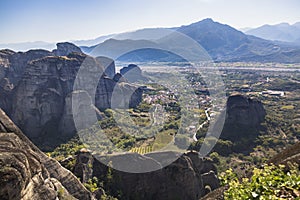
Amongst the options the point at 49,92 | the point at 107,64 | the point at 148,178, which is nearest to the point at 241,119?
the point at 148,178

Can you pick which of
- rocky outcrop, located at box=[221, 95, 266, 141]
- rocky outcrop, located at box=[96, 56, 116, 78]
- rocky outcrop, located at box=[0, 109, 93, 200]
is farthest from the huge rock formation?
rocky outcrop, located at box=[96, 56, 116, 78]

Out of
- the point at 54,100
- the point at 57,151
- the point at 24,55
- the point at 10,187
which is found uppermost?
the point at 24,55

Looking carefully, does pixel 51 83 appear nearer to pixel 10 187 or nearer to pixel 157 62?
pixel 10 187

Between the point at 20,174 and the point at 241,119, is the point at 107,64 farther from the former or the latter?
the point at 20,174

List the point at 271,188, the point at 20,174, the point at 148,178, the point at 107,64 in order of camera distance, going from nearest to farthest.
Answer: the point at 271,188, the point at 20,174, the point at 148,178, the point at 107,64

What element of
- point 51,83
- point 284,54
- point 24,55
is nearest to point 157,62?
point 284,54
